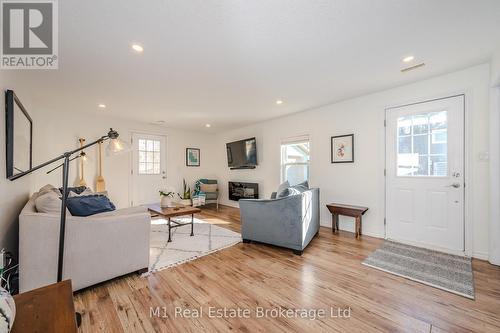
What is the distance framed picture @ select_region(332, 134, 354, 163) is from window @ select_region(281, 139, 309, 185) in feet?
2.08

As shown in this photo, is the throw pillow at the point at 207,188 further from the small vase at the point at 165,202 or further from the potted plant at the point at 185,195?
the small vase at the point at 165,202

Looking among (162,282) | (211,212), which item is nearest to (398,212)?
(162,282)

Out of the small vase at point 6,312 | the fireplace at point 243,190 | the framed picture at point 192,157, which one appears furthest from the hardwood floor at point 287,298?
the framed picture at point 192,157

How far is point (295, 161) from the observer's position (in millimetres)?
4668

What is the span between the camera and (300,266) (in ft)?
7.85

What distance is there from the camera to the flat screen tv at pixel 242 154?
5.34m

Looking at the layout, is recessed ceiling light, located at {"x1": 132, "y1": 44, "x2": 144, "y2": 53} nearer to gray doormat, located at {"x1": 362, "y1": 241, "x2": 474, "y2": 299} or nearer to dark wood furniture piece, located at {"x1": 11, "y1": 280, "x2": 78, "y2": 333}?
dark wood furniture piece, located at {"x1": 11, "y1": 280, "x2": 78, "y2": 333}

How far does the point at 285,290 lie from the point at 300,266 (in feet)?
1.72

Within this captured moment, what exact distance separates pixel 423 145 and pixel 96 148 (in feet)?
20.0

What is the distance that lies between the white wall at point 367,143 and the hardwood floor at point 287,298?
1042mm

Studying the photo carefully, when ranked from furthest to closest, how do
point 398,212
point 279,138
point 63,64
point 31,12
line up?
point 279,138
point 398,212
point 63,64
point 31,12

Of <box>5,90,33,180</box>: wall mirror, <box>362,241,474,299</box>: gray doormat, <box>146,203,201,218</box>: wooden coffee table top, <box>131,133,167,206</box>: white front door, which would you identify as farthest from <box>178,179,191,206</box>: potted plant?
<box>362,241,474,299</box>: gray doormat

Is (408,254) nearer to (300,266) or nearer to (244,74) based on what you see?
(300,266)

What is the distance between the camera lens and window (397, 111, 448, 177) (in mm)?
2781
